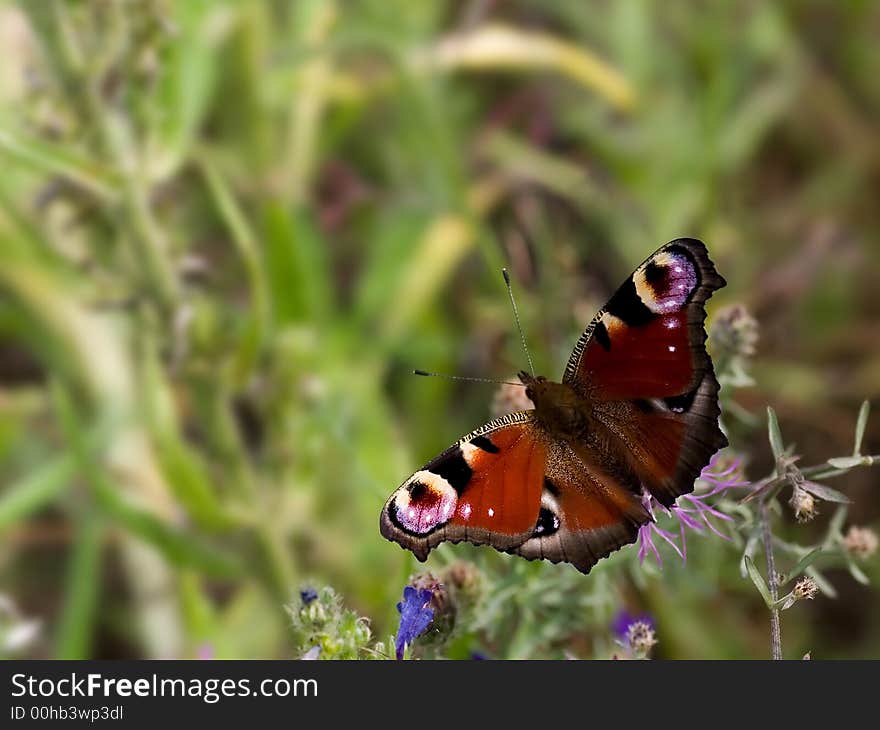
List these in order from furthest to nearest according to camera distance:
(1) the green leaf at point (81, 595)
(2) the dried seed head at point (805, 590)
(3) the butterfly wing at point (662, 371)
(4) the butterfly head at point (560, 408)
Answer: (1) the green leaf at point (81, 595)
(4) the butterfly head at point (560, 408)
(3) the butterfly wing at point (662, 371)
(2) the dried seed head at point (805, 590)

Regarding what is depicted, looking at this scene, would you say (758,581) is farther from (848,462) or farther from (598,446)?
(598,446)

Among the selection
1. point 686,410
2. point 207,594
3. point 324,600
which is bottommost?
point 324,600

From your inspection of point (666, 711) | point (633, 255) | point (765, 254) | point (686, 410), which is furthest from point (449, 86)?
point (666, 711)

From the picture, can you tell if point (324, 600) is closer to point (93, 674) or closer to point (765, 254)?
point (93, 674)

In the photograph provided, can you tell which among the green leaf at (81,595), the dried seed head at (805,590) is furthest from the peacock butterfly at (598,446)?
the green leaf at (81,595)

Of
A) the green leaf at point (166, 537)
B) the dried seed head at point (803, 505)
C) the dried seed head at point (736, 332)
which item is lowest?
the dried seed head at point (803, 505)

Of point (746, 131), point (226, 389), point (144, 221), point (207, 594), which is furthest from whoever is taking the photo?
point (746, 131)

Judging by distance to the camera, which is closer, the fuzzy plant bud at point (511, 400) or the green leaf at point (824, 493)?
the green leaf at point (824, 493)

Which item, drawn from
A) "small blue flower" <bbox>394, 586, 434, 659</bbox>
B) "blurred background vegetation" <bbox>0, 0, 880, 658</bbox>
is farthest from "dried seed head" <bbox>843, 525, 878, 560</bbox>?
"small blue flower" <bbox>394, 586, 434, 659</bbox>

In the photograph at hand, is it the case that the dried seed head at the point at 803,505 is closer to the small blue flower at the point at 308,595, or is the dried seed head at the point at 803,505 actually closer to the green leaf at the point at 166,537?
the small blue flower at the point at 308,595
